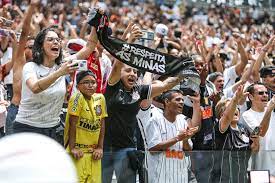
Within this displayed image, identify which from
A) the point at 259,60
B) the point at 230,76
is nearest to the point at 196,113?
the point at 259,60

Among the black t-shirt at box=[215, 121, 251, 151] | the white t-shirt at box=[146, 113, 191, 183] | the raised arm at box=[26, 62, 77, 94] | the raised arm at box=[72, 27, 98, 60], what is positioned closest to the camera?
the raised arm at box=[26, 62, 77, 94]

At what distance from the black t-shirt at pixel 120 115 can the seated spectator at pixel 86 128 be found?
337mm

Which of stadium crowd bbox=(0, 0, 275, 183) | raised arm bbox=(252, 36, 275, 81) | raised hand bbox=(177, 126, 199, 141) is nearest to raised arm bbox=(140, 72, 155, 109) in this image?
stadium crowd bbox=(0, 0, 275, 183)

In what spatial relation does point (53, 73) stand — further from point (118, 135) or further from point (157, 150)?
point (157, 150)

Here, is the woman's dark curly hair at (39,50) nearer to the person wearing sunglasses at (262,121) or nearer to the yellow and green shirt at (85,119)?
the yellow and green shirt at (85,119)

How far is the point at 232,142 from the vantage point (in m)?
6.69

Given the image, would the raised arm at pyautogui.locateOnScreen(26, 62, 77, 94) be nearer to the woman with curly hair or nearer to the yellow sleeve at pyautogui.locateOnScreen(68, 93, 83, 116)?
the woman with curly hair

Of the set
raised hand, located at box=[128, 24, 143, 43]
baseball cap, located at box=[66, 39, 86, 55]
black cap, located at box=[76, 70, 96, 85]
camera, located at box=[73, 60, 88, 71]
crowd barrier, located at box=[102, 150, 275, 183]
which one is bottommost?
crowd barrier, located at box=[102, 150, 275, 183]

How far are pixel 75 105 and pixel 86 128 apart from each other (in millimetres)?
222

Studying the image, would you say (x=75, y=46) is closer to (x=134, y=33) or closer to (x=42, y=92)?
(x=134, y=33)

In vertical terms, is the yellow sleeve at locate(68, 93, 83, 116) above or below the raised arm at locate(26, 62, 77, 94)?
below

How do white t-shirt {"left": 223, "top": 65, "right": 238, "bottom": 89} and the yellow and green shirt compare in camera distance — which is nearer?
the yellow and green shirt

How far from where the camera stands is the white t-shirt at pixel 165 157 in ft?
19.6

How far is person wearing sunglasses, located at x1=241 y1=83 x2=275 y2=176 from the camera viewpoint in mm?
6547
